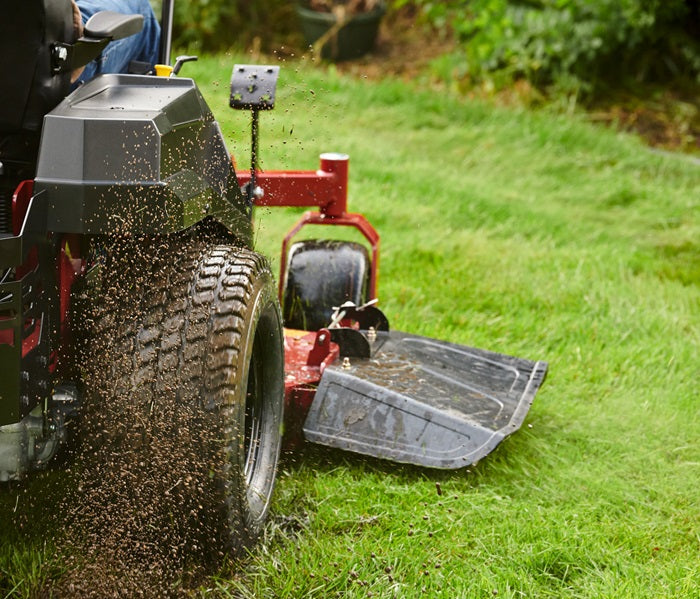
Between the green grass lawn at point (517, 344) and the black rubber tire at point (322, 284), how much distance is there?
0.37 meters

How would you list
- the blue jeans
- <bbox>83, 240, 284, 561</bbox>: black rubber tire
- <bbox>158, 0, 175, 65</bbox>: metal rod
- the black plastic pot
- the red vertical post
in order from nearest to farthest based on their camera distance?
<bbox>83, 240, 284, 561</bbox>: black rubber tire, the blue jeans, <bbox>158, 0, 175, 65</bbox>: metal rod, the red vertical post, the black plastic pot

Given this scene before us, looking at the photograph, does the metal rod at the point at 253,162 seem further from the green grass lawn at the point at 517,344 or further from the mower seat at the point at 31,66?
the mower seat at the point at 31,66

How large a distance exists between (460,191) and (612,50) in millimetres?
Answer: 2504

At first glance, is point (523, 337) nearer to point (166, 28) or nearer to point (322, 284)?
point (322, 284)

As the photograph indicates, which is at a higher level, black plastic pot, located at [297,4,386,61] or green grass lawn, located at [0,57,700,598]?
black plastic pot, located at [297,4,386,61]

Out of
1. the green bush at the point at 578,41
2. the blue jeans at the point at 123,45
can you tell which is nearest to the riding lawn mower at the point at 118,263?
the blue jeans at the point at 123,45

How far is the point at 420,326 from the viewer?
334cm

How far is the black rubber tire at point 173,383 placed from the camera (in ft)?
5.67

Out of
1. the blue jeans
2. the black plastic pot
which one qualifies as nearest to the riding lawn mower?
the blue jeans

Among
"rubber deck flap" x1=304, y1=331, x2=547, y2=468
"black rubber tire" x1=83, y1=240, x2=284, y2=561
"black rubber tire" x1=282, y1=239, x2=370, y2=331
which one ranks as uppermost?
"black rubber tire" x1=83, y1=240, x2=284, y2=561

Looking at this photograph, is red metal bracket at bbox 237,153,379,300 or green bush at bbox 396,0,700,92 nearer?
red metal bracket at bbox 237,153,379,300

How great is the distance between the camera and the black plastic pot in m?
7.99

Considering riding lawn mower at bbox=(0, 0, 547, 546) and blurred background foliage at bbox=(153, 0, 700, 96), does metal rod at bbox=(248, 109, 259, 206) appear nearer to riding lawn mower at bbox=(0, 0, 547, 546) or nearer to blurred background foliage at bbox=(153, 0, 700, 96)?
riding lawn mower at bbox=(0, 0, 547, 546)

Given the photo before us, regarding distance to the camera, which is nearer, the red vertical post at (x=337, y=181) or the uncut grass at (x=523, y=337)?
the uncut grass at (x=523, y=337)
